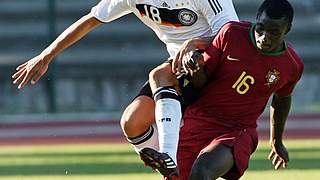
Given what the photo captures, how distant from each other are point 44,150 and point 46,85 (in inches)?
186

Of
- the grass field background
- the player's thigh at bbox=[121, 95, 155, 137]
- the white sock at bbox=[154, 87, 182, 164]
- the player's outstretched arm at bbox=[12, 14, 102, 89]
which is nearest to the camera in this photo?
the white sock at bbox=[154, 87, 182, 164]

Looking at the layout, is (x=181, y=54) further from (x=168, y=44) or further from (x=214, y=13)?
(x=168, y=44)

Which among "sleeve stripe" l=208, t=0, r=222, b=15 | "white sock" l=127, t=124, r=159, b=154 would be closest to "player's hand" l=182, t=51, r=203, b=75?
"sleeve stripe" l=208, t=0, r=222, b=15

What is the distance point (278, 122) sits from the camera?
24.5 feet

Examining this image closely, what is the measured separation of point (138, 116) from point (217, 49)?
2.31 ft

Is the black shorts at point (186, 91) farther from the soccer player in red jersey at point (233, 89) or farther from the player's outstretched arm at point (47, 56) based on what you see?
the player's outstretched arm at point (47, 56)

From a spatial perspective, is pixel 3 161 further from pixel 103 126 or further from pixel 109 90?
pixel 109 90

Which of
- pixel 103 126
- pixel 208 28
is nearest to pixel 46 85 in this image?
pixel 103 126

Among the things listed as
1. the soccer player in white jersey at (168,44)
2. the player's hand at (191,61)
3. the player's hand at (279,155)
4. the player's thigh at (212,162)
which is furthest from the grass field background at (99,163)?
the player's hand at (191,61)

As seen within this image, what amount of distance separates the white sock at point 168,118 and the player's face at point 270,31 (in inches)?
24.0

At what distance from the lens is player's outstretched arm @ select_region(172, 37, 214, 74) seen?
6844 millimetres

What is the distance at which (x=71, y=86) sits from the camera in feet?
60.8

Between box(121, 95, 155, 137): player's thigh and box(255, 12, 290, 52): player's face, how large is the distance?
882mm

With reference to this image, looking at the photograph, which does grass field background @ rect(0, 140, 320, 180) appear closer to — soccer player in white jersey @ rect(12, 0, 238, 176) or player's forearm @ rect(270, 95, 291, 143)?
player's forearm @ rect(270, 95, 291, 143)
